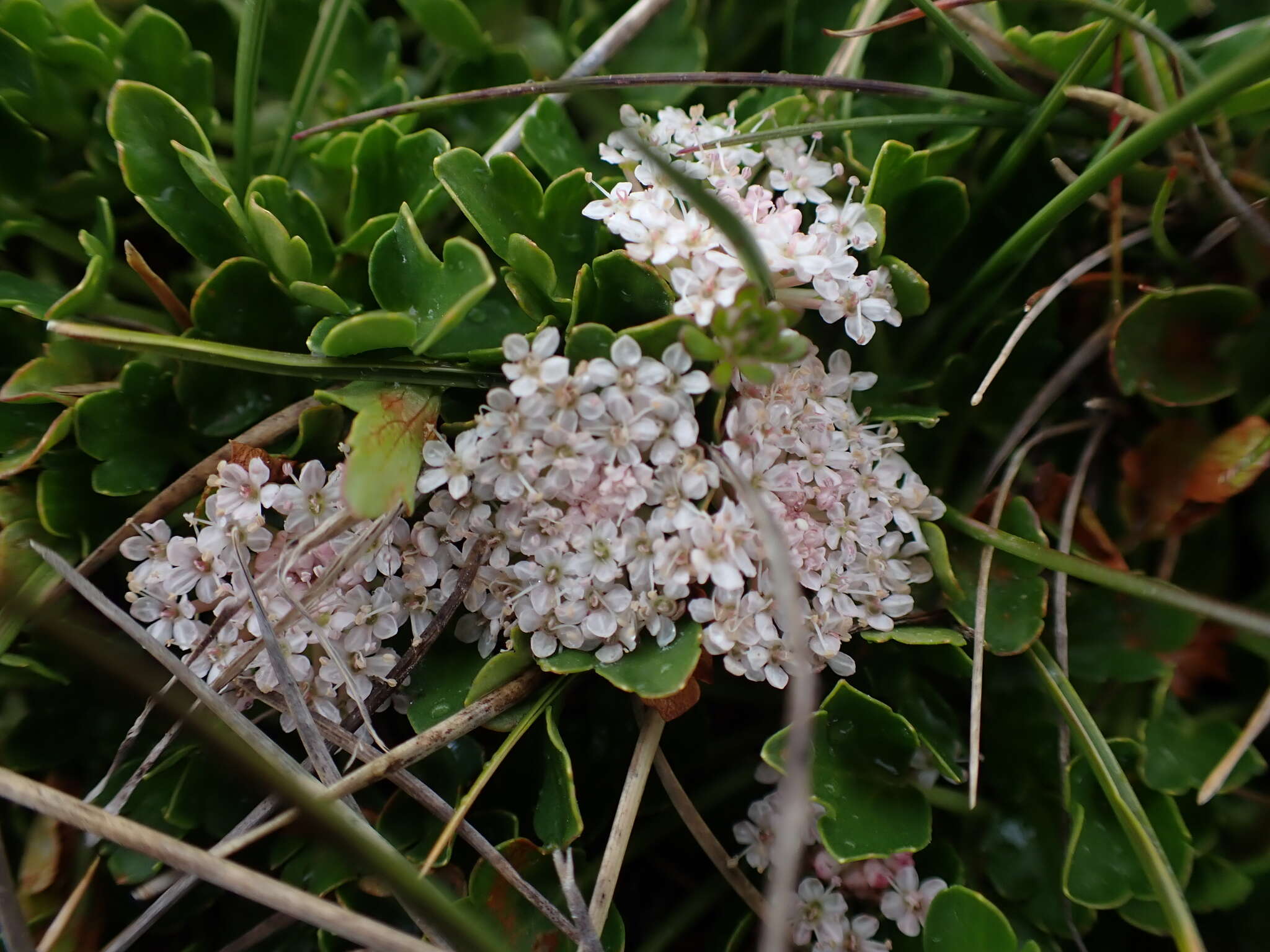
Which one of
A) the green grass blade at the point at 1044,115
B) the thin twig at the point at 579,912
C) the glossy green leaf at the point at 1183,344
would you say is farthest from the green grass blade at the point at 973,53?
the thin twig at the point at 579,912

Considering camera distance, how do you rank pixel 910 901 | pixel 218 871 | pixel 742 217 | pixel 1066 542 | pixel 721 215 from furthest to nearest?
pixel 1066 542 < pixel 910 901 < pixel 742 217 < pixel 218 871 < pixel 721 215

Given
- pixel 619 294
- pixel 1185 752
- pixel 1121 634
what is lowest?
pixel 1185 752

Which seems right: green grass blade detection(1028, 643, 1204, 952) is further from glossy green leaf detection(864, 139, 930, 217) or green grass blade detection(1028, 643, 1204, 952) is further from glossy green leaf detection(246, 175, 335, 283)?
glossy green leaf detection(246, 175, 335, 283)

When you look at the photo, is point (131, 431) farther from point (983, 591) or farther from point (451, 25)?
point (983, 591)

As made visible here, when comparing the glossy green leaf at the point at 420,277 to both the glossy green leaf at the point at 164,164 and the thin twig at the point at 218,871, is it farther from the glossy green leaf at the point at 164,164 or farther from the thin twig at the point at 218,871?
the thin twig at the point at 218,871

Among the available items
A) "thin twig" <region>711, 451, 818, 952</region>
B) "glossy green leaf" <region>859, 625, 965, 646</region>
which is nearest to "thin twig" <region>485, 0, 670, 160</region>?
"thin twig" <region>711, 451, 818, 952</region>

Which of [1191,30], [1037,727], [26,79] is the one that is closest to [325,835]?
[1037,727]

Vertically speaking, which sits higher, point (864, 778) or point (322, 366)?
point (322, 366)

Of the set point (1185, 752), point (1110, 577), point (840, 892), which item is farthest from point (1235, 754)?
point (840, 892)
